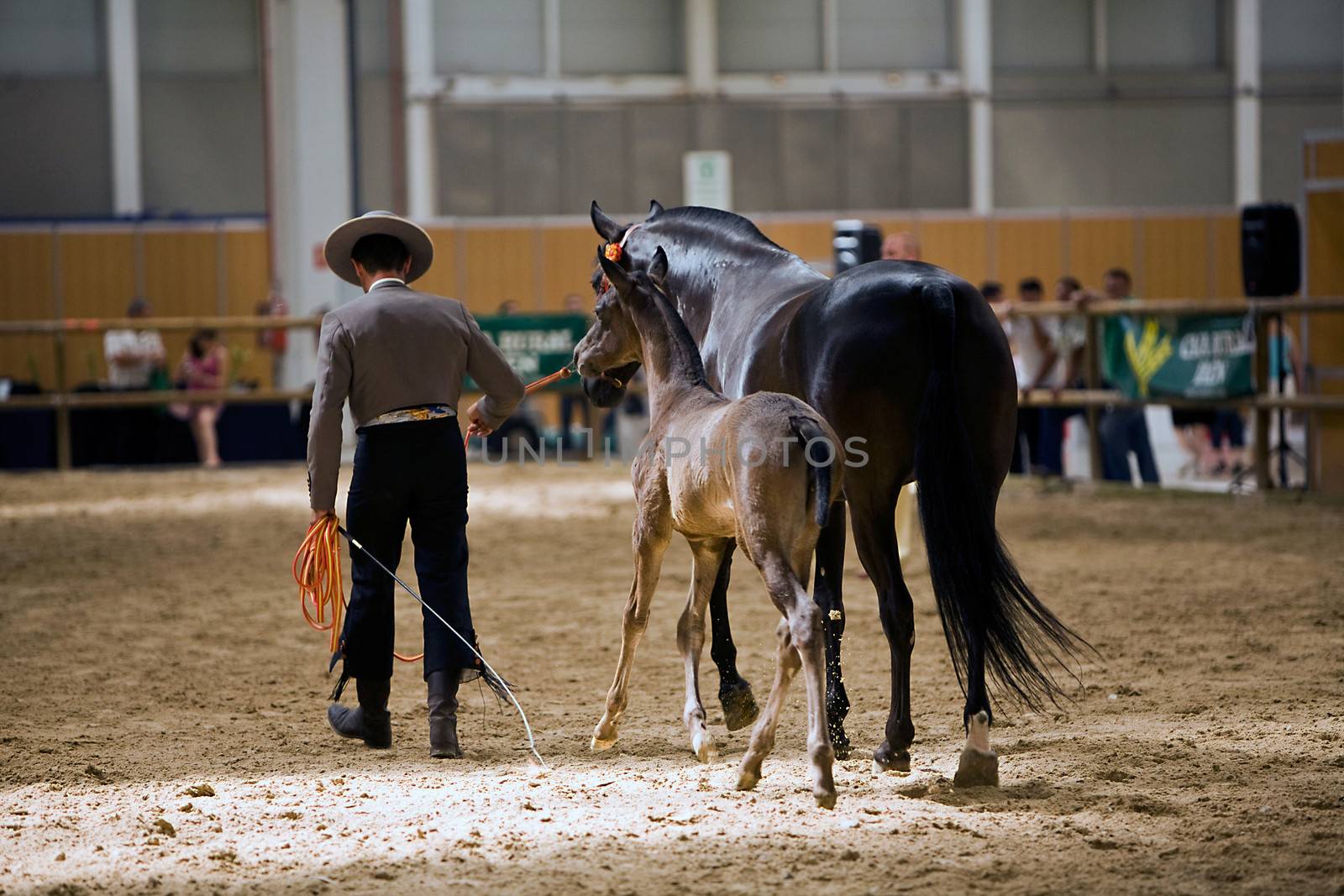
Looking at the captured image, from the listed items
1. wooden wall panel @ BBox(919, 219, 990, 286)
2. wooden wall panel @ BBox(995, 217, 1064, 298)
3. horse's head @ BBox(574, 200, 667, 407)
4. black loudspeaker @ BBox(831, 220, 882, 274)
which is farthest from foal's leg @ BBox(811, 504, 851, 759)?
wooden wall panel @ BBox(995, 217, 1064, 298)

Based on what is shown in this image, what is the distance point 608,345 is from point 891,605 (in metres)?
1.33

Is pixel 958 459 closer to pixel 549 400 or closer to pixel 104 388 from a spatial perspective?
pixel 104 388

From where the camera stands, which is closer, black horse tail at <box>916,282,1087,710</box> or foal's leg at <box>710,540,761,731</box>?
black horse tail at <box>916,282,1087,710</box>

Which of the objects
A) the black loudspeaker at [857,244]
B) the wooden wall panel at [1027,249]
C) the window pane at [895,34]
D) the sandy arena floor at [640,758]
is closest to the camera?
the sandy arena floor at [640,758]

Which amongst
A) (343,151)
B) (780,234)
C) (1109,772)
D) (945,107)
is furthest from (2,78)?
(1109,772)

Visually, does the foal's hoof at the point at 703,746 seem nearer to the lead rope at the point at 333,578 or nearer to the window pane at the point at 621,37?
the lead rope at the point at 333,578

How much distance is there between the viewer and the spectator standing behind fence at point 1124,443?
1224cm

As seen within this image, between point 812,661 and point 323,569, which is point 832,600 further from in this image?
point 323,569

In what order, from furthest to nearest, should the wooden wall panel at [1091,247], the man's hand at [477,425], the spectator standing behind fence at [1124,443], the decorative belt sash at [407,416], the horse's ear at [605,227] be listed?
the wooden wall panel at [1091,247] → the spectator standing behind fence at [1124,443] → the horse's ear at [605,227] → the man's hand at [477,425] → the decorative belt sash at [407,416]

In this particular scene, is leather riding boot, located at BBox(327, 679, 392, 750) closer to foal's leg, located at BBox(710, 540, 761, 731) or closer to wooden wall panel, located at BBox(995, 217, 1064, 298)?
foal's leg, located at BBox(710, 540, 761, 731)

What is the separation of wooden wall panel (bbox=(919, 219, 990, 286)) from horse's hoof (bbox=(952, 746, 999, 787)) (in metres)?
18.4

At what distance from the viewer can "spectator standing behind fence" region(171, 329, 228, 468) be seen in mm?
15609

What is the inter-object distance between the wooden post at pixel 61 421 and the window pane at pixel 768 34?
36.8 feet

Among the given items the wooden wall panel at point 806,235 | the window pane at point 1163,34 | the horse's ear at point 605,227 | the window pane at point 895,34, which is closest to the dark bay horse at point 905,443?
the horse's ear at point 605,227
